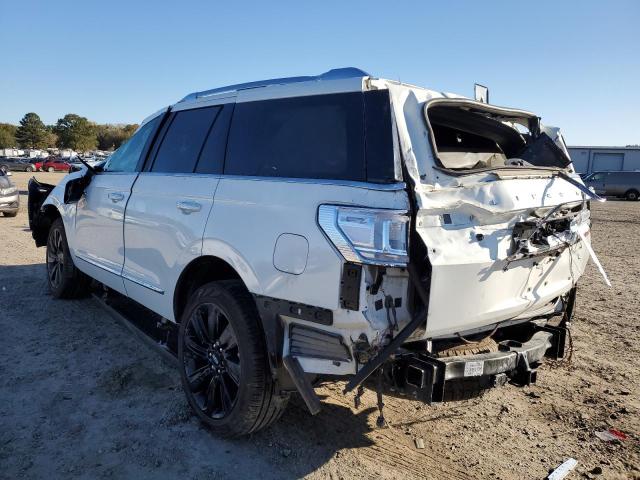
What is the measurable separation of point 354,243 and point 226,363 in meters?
1.30

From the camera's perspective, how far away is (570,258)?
3.29 m

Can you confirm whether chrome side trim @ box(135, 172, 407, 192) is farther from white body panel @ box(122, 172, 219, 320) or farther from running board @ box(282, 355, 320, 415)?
running board @ box(282, 355, 320, 415)

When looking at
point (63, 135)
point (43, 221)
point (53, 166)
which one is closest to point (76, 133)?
point (63, 135)

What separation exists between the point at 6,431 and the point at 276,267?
6.80ft

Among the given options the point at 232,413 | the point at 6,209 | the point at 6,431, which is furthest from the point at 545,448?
the point at 6,209

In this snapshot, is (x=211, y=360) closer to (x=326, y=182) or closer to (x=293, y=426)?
(x=293, y=426)

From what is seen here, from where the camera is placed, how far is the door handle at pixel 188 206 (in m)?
3.38

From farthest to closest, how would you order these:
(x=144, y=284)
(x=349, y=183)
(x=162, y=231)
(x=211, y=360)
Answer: (x=144, y=284) < (x=162, y=231) < (x=211, y=360) < (x=349, y=183)

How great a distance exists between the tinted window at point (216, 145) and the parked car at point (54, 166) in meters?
52.3

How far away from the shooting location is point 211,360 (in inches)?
130

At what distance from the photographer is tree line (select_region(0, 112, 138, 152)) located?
298ft

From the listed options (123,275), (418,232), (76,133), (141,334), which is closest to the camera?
(418,232)

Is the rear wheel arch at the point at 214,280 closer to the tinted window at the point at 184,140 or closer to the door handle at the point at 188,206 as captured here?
the door handle at the point at 188,206

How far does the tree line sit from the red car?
3773 cm
